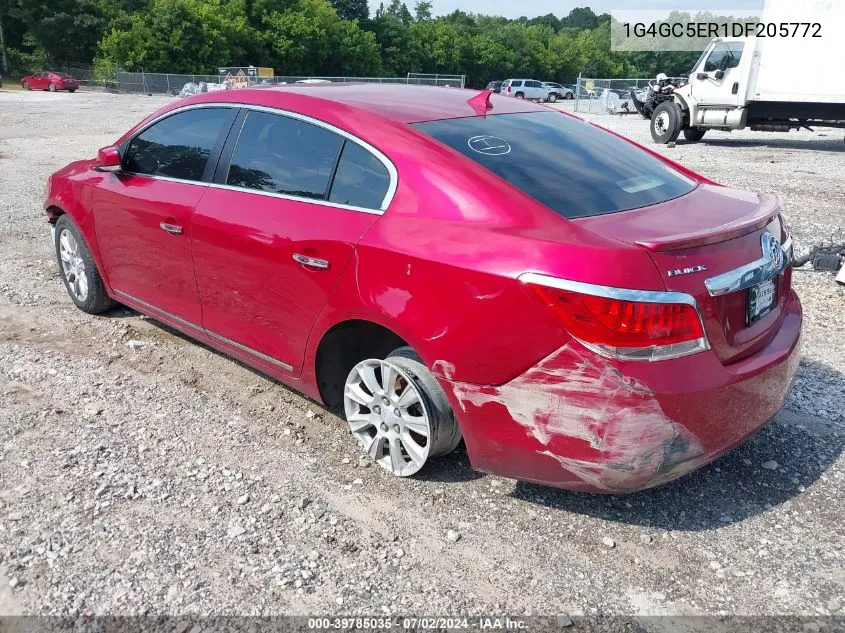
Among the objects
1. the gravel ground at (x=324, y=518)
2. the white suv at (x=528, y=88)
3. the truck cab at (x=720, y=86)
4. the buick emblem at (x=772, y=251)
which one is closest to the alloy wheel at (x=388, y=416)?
the gravel ground at (x=324, y=518)

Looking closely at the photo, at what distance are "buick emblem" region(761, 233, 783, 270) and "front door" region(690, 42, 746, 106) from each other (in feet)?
52.3

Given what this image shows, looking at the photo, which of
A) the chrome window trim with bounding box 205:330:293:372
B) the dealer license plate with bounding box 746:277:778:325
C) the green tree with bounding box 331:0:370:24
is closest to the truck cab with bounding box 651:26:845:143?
the dealer license plate with bounding box 746:277:778:325

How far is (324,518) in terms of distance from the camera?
311cm

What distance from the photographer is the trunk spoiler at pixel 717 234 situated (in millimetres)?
2641

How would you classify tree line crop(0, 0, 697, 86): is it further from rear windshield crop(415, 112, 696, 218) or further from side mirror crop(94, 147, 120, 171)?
rear windshield crop(415, 112, 696, 218)

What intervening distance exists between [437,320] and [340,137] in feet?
3.60

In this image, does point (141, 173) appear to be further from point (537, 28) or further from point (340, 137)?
point (537, 28)

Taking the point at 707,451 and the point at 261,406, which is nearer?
the point at 707,451

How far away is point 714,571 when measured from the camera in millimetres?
2793

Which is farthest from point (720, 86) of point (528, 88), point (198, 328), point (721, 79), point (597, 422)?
point (528, 88)

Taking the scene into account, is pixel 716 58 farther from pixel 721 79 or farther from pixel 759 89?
pixel 759 89

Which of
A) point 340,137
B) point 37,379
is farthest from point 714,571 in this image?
point 37,379

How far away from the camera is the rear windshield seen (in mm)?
3082

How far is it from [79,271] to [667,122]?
1628cm
